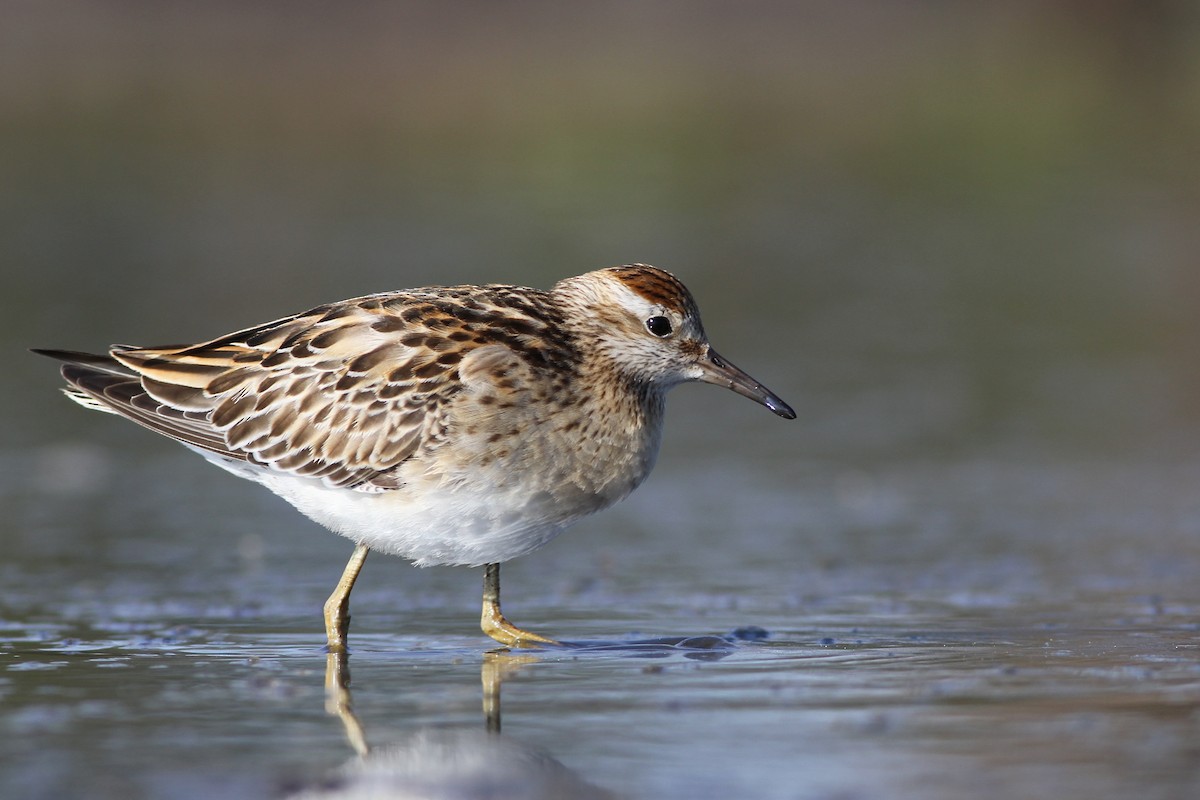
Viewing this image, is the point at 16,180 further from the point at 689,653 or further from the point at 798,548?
the point at 689,653

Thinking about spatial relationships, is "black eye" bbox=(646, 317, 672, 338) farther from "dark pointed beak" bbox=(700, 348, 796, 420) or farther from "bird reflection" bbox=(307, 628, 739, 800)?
"bird reflection" bbox=(307, 628, 739, 800)

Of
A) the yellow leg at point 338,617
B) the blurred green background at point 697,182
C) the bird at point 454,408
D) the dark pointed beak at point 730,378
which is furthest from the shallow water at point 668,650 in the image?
the blurred green background at point 697,182

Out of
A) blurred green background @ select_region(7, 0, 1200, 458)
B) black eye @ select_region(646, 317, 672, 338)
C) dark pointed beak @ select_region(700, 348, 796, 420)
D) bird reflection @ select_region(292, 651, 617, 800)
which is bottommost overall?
bird reflection @ select_region(292, 651, 617, 800)

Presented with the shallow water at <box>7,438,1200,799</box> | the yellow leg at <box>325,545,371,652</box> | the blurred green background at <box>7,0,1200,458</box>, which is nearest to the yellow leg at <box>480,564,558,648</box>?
A: the shallow water at <box>7,438,1200,799</box>

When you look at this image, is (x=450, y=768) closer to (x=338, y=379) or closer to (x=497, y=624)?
(x=497, y=624)

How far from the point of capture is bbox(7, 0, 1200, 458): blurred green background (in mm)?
15812

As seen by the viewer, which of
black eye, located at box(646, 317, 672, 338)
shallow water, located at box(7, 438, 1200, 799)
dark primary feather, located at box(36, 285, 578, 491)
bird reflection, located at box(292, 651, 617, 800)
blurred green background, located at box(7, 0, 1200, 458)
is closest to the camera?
bird reflection, located at box(292, 651, 617, 800)

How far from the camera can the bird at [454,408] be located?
8148 millimetres

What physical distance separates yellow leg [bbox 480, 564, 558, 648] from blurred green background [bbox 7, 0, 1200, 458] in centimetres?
506

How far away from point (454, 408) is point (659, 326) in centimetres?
109

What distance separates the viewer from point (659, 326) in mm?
8641

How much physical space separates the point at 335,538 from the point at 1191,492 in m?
5.32

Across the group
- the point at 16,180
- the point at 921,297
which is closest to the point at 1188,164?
the point at 921,297

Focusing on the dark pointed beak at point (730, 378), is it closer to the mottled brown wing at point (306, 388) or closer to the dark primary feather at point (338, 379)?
the dark primary feather at point (338, 379)
